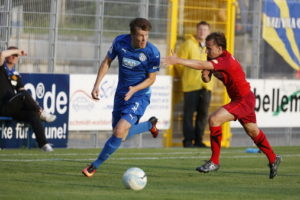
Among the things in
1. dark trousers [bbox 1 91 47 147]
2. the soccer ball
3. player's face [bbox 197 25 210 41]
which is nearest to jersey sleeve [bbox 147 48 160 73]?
the soccer ball

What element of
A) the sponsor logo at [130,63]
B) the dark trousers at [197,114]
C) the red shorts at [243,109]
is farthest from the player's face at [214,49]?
the dark trousers at [197,114]

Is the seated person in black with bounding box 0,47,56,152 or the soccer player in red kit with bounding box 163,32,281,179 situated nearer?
the soccer player in red kit with bounding box 163,32,281,179

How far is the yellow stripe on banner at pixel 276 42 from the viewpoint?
1977 cm

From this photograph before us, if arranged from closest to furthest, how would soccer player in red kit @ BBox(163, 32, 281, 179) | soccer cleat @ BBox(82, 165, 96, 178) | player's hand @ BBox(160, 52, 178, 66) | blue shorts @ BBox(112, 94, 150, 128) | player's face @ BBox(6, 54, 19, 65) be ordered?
player's hand @ BBox(160, 52, 178, 66) < soccer cleat @ BBox(82, 165, 96, 178) < blue shorts @ BBox(112, 94, 150, 128) < soccer player in red kit @ BBox(163, 32, 281, 179) < player's face @ BBox(6, 54, 19, 65)

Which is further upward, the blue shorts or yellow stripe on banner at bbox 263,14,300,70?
yellow stripe on banner at bbox 263,14,300,70

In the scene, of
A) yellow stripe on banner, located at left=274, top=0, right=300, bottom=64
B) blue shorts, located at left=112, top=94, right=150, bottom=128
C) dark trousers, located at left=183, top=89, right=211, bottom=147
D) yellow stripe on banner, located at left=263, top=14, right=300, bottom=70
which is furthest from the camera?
yellow stripe on banner, located at left=274, top=0, right=300, bottom=64

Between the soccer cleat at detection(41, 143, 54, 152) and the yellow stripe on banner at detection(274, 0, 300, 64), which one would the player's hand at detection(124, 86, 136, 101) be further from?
the yellow stripe on banner at detection(274, 0, 300, 64)

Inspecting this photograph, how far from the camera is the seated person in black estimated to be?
15.9 metres

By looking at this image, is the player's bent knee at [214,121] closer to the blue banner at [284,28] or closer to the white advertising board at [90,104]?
the white advertising board at [90,104]

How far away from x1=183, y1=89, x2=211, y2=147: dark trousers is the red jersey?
6.17 m

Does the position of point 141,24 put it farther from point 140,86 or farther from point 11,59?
point 11,59

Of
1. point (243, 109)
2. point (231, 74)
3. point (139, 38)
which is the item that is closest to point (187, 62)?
point (139, 38)

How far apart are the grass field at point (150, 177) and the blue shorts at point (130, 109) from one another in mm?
800

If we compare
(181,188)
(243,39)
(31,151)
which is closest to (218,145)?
(181,188)
